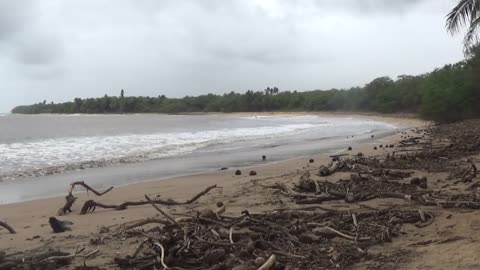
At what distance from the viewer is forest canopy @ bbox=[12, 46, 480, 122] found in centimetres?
3850

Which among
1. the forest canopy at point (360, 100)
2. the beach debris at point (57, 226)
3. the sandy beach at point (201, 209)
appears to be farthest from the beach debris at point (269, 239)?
the forest canopy at point (360, 100)

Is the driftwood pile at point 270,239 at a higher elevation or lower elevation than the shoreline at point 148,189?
higher

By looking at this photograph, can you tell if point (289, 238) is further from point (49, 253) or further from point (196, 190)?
point (196, 190)

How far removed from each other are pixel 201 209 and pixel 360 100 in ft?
291

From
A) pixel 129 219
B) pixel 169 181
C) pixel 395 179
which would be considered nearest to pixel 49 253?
pixel 129 219

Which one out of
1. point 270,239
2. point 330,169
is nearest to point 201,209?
point 270,239

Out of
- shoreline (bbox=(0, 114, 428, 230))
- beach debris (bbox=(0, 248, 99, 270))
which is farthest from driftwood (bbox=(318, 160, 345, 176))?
beach debris (bbox=(0, 248, 99, 270))

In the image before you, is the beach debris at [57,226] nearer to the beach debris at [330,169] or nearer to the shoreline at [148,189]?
the shoreline at [148,189]

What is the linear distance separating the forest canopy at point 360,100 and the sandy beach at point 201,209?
51.4 feet

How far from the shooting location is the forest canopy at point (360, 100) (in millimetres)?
38500

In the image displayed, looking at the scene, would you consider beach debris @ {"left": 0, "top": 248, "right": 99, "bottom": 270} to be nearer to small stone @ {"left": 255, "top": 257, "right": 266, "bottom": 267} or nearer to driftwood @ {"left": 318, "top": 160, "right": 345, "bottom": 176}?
small stone @ {"left": 255, "top": 257, "right": 266, "bottom": 267}

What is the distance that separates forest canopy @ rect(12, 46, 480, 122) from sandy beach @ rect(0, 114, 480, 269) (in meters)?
15.7

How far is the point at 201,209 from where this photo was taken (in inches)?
325

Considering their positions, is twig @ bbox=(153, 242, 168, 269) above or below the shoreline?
above
